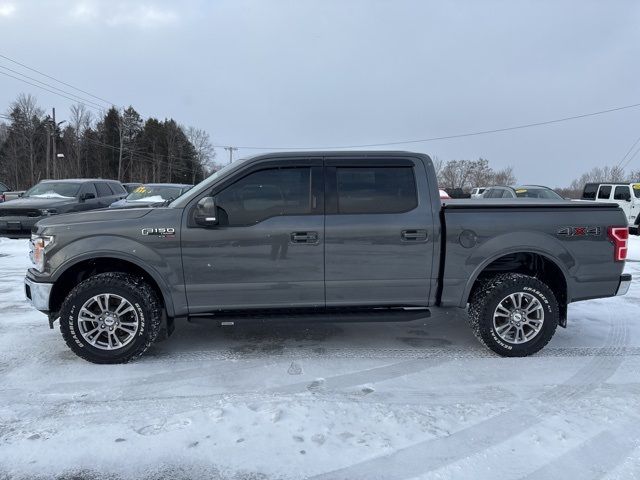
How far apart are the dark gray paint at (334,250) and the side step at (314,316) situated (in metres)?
0.10

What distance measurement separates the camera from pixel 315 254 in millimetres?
4207

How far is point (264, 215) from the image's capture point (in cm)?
421

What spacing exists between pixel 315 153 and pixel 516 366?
279 centimetres

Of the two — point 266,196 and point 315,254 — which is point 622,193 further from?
point 266,196

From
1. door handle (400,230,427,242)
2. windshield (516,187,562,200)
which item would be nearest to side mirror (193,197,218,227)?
door handle (400,230,427,242)

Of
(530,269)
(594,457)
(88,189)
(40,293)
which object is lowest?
(594,457)

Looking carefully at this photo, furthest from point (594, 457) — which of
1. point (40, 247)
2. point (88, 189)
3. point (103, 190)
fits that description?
point (103, 190)

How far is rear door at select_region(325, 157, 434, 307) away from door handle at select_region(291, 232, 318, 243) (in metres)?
0.12

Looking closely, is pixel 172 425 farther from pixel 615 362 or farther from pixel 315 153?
pixel 615 362

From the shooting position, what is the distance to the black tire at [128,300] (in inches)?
162

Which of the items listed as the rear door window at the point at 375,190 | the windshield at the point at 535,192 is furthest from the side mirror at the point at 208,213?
the windshield at the point at 535,192

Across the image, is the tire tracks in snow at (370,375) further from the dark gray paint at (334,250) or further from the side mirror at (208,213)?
the side mirror at (208,213)

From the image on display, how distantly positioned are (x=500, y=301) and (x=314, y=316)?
5.94 feet

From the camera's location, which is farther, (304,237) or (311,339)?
(311,339)
